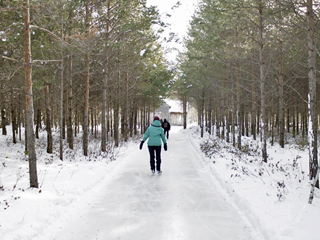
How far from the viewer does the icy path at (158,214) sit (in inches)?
157

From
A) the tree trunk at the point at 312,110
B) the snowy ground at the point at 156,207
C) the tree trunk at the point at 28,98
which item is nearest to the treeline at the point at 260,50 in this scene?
the tree trunk at the point at 312,110

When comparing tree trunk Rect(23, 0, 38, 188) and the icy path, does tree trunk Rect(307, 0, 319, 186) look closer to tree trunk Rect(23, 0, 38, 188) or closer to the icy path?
the icy path

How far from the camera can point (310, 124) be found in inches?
222

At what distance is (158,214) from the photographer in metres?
4.81

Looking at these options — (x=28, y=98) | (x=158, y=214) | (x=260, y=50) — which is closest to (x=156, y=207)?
(x=158, y=214)

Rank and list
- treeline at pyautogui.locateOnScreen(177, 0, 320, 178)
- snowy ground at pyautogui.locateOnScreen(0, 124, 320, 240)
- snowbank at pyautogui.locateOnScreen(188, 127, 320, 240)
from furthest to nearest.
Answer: treeline at pyautogui.locateOnScreen(177, 0, 320, 178), snowy ground at pyautogui.locateOnScreen(0, 124, 320, 240), snowbank at pyautogui.locateOnScreen(188, 127, 320, 240)

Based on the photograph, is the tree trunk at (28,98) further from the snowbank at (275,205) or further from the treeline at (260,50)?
the treeline at (260,50)

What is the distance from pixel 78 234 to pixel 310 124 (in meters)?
5.46

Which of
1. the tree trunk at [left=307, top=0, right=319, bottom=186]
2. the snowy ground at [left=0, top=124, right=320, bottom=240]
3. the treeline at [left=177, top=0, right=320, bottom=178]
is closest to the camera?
the snowy ground at [left=0, top=124, right=320, bottom=240]

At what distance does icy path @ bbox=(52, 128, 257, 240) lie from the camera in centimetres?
400

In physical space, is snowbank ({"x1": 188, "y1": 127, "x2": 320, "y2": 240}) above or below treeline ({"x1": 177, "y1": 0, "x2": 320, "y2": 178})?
below

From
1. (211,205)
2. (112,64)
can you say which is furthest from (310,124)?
(112,64)

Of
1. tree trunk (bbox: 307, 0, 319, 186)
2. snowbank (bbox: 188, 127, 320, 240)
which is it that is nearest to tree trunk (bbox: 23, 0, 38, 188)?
snowbank (bbox: 188, 127, 320, 240)

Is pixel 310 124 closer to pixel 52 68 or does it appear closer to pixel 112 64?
pixel 52 68
